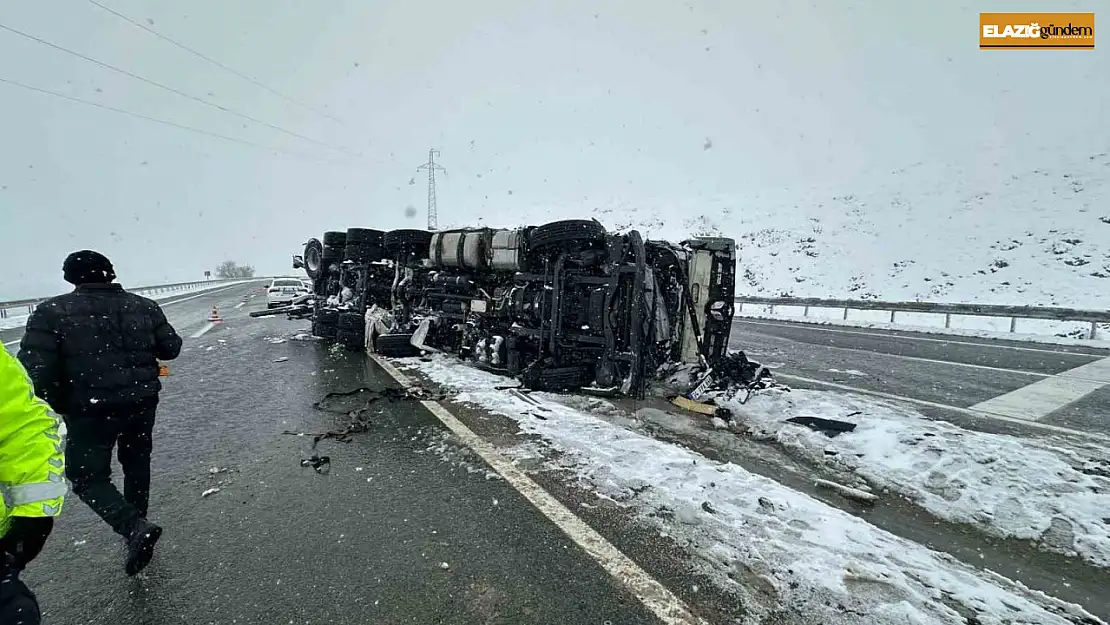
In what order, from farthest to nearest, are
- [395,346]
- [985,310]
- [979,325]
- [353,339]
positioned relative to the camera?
1. [979,325]
2. [985,310]
3. [353,339]
4. [395,346]

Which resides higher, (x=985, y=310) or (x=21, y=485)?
(x=21, y=485)

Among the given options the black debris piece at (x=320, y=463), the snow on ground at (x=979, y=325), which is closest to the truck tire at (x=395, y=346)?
the black debris piece at (x=320, y=463)

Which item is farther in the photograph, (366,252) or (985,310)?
(985,310)

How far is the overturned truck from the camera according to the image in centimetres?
617

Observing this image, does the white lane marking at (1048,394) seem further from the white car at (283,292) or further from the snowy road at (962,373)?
the white car at (283,292)

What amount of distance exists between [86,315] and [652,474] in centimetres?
365

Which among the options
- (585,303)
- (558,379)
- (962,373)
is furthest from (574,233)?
(962,373)

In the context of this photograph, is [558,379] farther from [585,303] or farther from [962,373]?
[962,373]

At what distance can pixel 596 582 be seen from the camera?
2.58 metres

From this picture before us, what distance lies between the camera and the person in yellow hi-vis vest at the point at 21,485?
1.53m

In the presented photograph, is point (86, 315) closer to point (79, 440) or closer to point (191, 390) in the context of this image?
point (79, 440)

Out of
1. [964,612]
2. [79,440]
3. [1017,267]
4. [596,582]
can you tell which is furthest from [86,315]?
[1017,267]

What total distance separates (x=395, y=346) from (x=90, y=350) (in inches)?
260

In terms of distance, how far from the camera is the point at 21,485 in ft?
5.05
